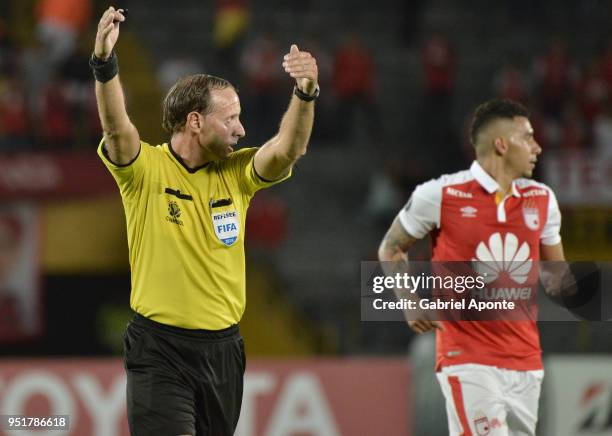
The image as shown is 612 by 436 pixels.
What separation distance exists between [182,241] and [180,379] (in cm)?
59

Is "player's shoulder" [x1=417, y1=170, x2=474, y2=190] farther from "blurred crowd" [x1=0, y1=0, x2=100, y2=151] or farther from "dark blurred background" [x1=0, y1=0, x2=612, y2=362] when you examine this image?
"blurred crowd" [x1=0, y1=0, x2=100, y2=151]

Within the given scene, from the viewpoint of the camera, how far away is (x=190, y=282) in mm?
5223

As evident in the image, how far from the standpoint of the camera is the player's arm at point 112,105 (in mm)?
4855

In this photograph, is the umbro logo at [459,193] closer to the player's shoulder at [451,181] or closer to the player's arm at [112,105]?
the player's shoulder at [451,181]

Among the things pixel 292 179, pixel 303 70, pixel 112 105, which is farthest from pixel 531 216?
pixel 292 179

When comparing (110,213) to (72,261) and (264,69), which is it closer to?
(72,261)

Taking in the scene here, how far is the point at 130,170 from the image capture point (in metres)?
5.18

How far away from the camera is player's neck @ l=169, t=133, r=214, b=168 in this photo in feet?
17.7

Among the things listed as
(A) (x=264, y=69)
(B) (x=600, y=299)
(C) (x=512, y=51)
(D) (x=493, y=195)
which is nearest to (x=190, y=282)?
(D) (x=493, y=195)

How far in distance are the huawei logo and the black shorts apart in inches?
58.4

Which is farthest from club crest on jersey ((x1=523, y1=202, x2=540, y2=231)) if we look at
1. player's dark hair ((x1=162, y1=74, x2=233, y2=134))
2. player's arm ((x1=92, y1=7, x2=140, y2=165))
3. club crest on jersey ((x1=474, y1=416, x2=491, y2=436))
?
player's arm ((x1=92, y1=7, x2=140, y2=165))

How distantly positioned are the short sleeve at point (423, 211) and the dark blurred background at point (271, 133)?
5.84 m

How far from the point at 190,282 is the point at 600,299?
258 centimetres

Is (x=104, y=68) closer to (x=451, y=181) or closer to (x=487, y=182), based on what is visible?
(x=451, y=181)
